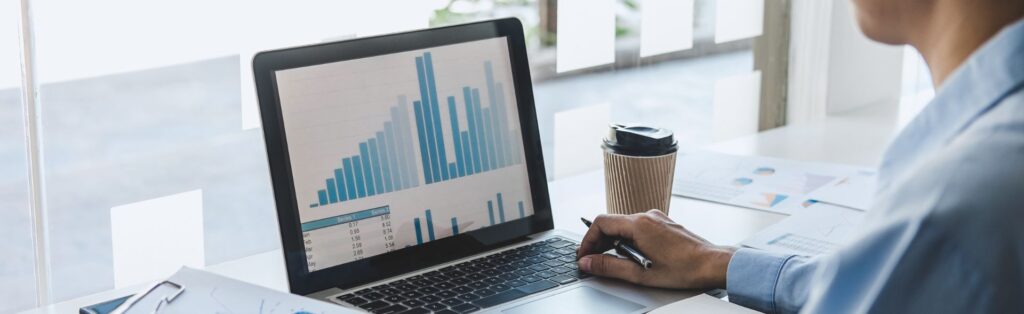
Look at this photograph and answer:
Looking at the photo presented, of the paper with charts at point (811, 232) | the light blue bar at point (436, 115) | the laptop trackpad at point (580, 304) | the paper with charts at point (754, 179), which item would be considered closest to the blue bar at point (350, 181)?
the light blue bar at point (436, 115)

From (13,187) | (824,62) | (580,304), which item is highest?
(824,62)

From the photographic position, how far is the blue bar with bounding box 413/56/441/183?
3.80 ft

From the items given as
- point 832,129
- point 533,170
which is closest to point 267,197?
point 533,170

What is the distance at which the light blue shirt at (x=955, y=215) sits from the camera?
57cm

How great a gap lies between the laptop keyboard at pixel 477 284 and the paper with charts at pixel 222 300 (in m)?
0.10

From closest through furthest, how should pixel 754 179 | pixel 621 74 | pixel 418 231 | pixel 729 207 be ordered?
pixel 418 231
pixel 729 207
pixel 754 179
pixel 621 74

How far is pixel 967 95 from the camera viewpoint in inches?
25.0

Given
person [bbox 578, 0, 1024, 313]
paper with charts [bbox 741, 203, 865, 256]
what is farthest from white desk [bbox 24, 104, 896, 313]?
person [bbox 578, 0, 1024, 313]

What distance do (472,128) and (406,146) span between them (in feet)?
0.30

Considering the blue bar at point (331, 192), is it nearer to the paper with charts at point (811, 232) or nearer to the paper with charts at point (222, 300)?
the paper with charts at point (222, 300)

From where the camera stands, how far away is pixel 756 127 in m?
2.31

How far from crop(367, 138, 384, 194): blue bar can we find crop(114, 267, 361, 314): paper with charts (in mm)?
204

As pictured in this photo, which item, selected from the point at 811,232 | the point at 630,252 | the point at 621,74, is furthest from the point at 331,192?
the point at 621,74

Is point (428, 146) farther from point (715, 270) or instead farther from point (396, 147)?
point (715, 270)
